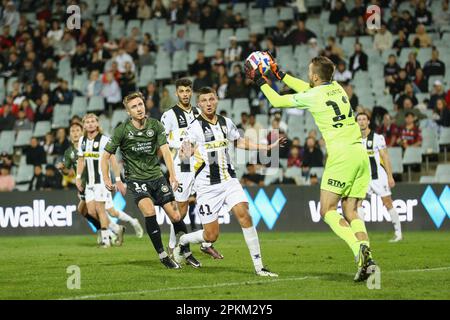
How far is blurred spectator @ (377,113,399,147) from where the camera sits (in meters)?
22.9

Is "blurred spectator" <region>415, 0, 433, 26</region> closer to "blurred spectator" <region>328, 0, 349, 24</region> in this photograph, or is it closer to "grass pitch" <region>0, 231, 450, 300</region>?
"blurred spectator" <region>328, 0, 349, 24</region>

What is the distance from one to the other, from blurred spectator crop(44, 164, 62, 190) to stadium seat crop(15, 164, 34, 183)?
63.9 inches

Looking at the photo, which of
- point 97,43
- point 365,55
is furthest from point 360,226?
point 97,43

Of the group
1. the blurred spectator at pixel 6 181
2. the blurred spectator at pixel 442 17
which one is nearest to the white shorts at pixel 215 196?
the blurred spectator at pixel 6 181

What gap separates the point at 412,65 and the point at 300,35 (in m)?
3.62

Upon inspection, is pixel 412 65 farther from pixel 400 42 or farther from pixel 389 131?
pixel 389 131

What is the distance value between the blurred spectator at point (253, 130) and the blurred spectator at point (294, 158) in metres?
0.92

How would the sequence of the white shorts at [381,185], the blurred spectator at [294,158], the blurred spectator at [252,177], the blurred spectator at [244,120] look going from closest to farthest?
1. the white shorts at [381,185]
2. the blurred spectator at [252,177]
3. the blurred spectator at [294,158]
4. the blurred spectator at [244,120]

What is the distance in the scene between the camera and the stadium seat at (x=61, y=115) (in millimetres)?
26812

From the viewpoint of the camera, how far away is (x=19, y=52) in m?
29.3

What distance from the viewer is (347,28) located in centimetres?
2692

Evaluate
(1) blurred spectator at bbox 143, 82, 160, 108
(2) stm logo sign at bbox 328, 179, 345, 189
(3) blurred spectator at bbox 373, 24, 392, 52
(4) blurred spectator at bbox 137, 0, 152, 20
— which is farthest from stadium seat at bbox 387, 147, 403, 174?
(2) stm logo sign at bbox 328, 179, 345, 189

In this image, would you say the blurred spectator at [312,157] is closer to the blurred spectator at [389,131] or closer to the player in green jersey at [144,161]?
the blurred spectator at [389,131]

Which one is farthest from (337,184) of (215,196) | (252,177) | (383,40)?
(383,40)
